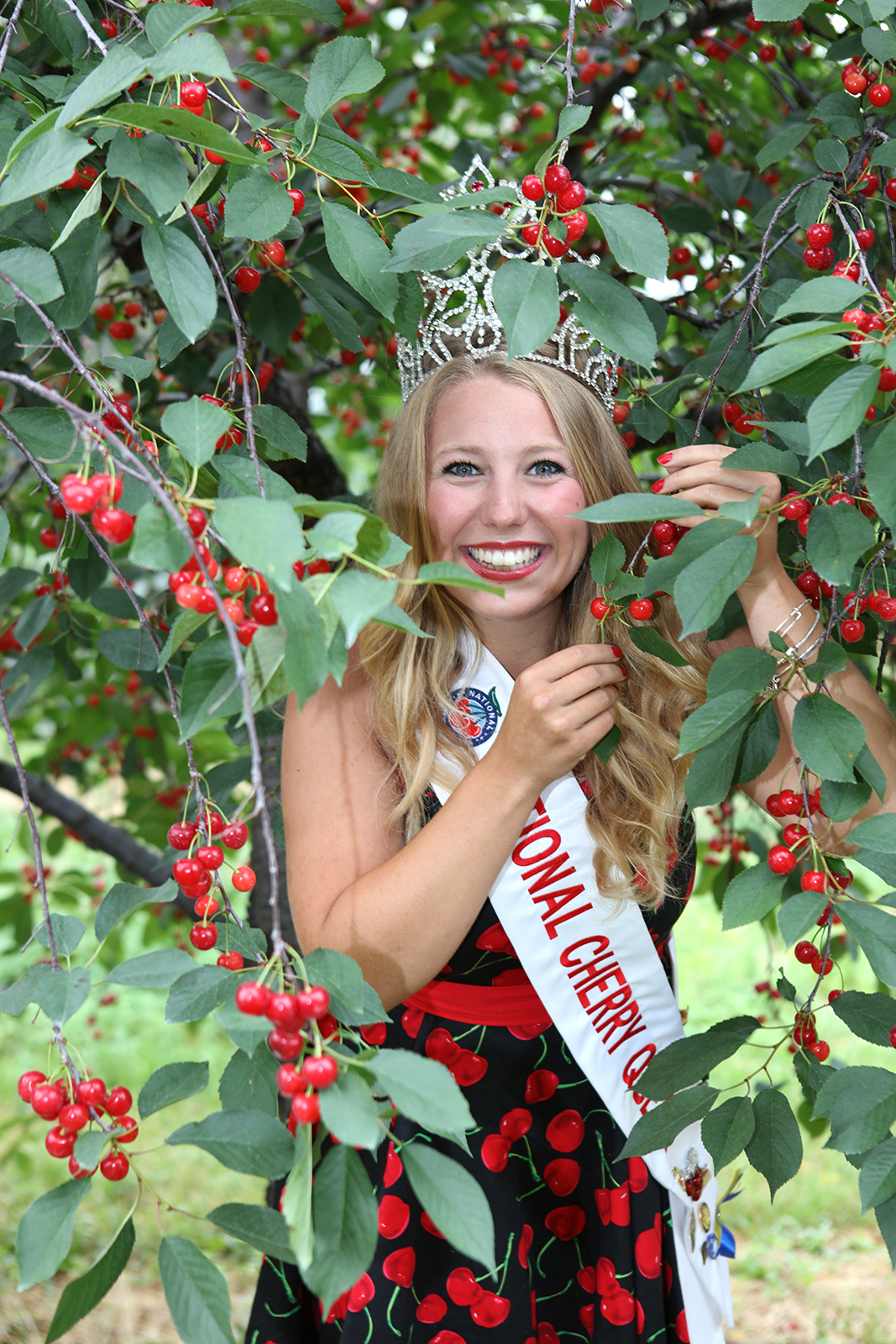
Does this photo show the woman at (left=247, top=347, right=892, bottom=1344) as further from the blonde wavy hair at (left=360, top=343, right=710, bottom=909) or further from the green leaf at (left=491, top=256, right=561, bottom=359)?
the green leaf at (left=491, top=256, right=561, bottom=359)

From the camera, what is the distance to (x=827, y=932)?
34.4 inches

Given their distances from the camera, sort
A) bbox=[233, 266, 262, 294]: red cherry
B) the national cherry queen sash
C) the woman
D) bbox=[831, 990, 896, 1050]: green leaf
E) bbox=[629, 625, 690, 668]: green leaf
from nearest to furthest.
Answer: bbox=[831, 990, 896, 1050]: green leaf, bbox=[629, 625, 690, 668]: green leaf, bbox=[233, 266, 262, 294]: red cherry, the woman, the national cherry queen sash

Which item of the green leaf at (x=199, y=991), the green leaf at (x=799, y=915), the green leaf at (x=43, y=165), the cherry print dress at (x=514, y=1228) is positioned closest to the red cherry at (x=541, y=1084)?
the cherry print dress at (x=514, y=1228)

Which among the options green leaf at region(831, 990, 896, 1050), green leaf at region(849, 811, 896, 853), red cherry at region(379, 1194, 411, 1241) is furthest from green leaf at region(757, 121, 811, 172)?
red cherry at region(379, 1194, 411, 1241)

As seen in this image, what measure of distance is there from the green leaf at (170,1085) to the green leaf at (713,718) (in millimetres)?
442

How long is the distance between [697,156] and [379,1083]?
191 cm

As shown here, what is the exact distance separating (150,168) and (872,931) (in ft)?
2.72

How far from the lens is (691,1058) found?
101cm

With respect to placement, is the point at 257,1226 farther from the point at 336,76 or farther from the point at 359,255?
the point at 336,76

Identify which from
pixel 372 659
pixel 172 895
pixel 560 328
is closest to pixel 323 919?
pixel 372 659

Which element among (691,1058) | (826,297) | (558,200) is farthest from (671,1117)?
(558,200)

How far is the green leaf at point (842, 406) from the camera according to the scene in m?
0.77

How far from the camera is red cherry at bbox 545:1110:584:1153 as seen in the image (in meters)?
1.56

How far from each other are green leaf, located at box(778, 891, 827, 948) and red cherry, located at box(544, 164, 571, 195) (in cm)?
64
